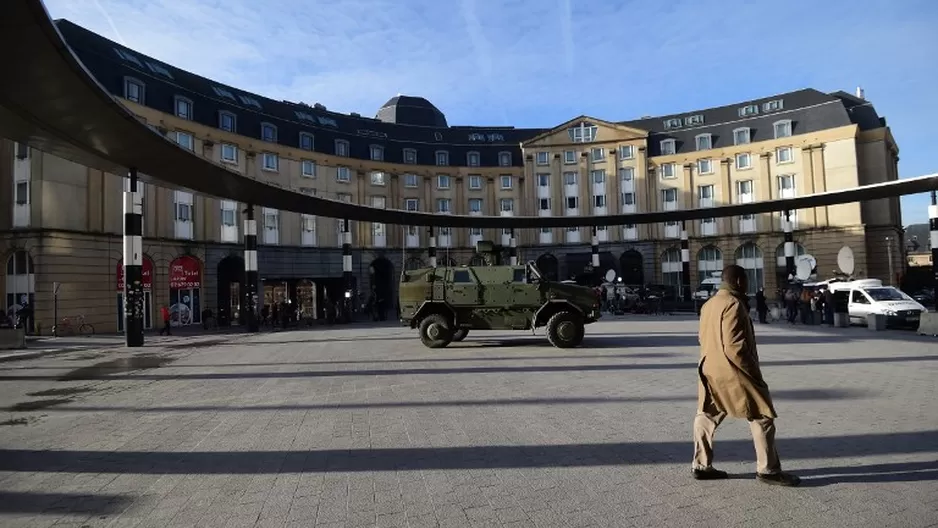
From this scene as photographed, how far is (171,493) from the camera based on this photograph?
4812mm

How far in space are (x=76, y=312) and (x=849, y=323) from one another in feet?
114

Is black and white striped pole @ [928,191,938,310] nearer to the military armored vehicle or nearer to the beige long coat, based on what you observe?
the military armored vehicle

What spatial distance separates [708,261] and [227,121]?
42.2 metres

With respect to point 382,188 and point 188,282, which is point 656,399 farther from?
point 382,188

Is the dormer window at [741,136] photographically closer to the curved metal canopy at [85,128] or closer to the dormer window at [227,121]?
the curved metal canopy at [85,128]

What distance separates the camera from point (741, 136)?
2064 inches

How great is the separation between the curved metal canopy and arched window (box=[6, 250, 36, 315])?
12182 millimetres

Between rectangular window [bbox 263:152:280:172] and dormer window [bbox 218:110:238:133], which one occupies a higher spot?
dormer window [bbox 218:110:238:133]

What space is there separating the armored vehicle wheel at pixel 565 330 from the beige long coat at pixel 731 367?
10416 millimetres

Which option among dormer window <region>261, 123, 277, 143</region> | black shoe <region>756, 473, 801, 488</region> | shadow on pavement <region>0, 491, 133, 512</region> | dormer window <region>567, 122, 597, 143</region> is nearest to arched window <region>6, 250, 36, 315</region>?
dormer window <region>261, 123, 277, 143</region>

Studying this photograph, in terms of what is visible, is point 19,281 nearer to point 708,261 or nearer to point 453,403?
point 453,403

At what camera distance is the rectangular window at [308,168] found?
47.8 m

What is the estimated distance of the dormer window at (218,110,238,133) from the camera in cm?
4112

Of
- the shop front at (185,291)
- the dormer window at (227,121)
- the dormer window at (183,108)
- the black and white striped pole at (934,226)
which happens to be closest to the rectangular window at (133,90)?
the dormer window at (183,108)
